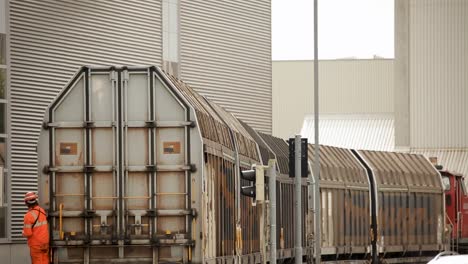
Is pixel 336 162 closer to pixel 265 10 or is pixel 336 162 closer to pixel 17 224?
pixel 17 224

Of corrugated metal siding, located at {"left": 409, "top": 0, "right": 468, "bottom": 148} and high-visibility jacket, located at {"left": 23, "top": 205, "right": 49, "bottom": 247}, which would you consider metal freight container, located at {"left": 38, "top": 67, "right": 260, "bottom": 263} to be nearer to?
high-visibility jacket, located at {"left": 23, "top": 205, "right": 49, "bottom": 247}

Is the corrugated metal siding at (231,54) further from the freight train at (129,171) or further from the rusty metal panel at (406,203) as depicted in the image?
the freight train at (129,171)

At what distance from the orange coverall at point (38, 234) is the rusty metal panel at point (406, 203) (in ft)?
57.2

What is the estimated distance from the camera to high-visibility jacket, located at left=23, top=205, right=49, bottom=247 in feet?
66.0

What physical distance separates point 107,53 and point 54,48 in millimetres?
2924

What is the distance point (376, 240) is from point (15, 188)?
32.0 ft

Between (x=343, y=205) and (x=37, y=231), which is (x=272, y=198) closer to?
(x=37, y=231)

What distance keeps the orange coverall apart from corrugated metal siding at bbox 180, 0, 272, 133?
22760mm

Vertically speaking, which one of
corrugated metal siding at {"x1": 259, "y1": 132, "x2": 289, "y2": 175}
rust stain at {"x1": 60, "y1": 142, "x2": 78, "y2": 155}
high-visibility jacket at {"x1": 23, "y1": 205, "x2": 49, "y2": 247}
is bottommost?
high-visibility jacket at {"x1": 23, "y1": 205, "x2": 49, "y2": 247}

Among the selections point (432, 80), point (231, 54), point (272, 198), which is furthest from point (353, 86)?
point (272, 198)

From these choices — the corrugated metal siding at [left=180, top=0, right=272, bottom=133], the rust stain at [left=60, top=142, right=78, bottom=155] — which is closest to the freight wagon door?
the rust stain at [left=60, top=142, right=78, bottom=155]

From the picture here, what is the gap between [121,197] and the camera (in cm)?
2000

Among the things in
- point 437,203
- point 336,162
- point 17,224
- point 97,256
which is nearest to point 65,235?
point 97,256

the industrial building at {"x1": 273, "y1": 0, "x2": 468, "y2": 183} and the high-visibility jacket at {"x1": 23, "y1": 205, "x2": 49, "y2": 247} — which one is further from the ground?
the industrial building at {"x1": 273, "y1": 0, "x2": 468, "y2": 183}
